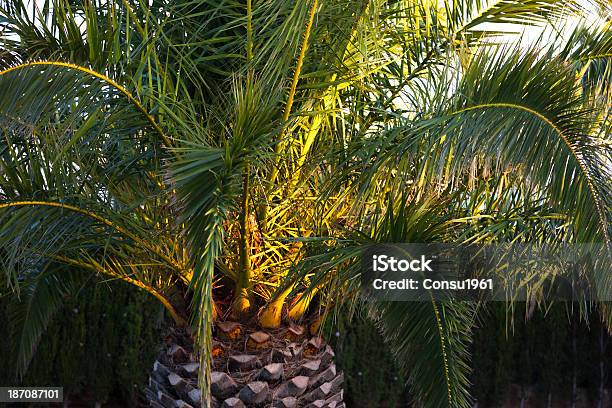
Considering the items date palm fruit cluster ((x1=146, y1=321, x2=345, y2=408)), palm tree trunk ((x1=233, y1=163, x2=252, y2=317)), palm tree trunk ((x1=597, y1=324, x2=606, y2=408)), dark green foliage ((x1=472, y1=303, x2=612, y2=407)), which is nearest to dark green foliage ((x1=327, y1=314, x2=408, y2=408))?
dark green foliage ((x1=472, y1=303, x2=612, y2=407))

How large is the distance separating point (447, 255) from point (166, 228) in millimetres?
1592

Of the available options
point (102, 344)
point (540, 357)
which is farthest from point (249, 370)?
point (540, 357)

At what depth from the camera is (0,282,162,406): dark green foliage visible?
8219mm

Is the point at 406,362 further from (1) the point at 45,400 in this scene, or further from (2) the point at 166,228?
(1) the point at 45,400

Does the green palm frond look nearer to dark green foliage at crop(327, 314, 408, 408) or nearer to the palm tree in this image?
the palm tree

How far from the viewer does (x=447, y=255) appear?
13.8 ft

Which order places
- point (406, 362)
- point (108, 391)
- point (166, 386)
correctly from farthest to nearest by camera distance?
point (108, 391), point (166, 386), point (406, 362)

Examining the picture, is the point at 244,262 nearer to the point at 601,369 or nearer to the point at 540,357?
the point at 540,357

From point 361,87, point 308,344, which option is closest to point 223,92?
point 361,87

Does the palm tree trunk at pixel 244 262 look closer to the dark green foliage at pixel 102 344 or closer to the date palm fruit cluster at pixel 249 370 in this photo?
the date palm fruit cluster at pixel 249 370

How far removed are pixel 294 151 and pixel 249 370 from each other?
1.32m

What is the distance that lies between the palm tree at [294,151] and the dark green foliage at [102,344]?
2.76 meters

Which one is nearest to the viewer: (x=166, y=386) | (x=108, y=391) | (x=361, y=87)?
(x=361, y=87)

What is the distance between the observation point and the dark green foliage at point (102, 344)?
8219mm
